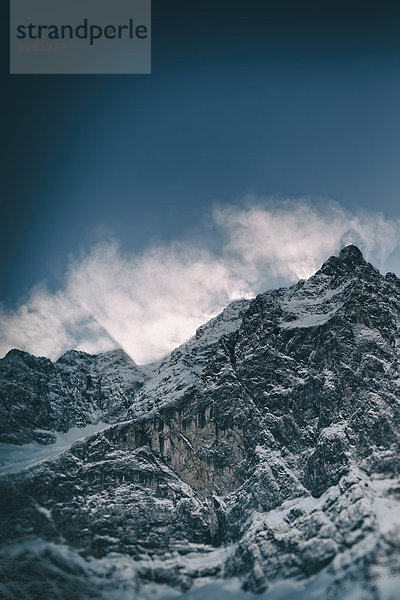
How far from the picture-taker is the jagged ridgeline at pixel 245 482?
401ft

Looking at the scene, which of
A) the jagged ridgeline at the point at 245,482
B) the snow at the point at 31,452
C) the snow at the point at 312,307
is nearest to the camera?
the jagged ridgeline at the point at 245,482

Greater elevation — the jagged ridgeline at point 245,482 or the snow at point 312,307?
the snow at point 312,307

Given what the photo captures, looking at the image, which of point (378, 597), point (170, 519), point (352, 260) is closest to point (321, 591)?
point (378, 597)

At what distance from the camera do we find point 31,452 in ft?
556

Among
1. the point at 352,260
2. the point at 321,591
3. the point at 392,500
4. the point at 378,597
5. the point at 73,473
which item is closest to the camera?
the point at 378,597

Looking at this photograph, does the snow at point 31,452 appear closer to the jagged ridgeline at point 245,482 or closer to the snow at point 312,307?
the jagged ridgeline at point 245,482

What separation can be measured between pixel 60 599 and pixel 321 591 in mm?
48623

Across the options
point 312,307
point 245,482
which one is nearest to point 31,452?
point 245,482

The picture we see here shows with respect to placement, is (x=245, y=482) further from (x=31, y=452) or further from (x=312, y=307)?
(x=31, y=452)

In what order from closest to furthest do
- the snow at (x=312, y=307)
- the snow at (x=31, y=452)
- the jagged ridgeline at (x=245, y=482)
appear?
the jagged ridgeline at (x=245, y=482) < the snow at (x=31, y=452) < the snow at (x=312, y=307)

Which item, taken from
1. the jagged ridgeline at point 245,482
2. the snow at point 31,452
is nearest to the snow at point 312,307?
the jagged ridgeline at point 245,482

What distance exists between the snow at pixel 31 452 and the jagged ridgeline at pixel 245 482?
0.76 metres

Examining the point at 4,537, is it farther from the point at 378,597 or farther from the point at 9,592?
the point at 378,597

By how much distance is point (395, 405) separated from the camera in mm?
136625
